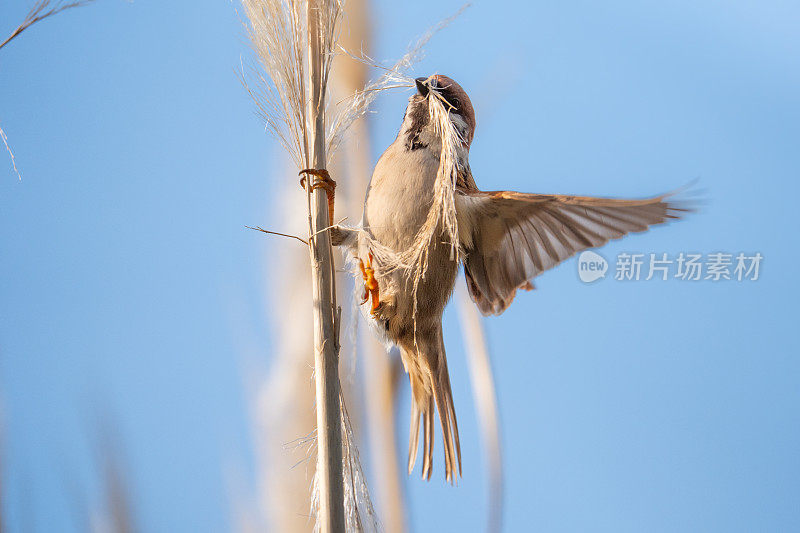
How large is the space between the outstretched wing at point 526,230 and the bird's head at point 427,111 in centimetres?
10

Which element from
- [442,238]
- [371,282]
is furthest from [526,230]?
[371,282]

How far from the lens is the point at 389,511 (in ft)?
3.07

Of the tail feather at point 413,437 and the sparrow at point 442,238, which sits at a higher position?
the sparrow at point 442,238

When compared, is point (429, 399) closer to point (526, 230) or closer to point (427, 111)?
point (526, 230)

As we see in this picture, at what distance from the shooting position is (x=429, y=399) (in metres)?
1.01

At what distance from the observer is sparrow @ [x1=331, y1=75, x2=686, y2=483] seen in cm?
92

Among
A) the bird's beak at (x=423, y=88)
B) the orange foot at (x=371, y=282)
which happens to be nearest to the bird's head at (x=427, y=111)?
the bird's beak at (x=423, y=88)

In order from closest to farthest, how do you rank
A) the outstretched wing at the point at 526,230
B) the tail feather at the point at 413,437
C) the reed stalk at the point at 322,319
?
the reed stalk at the point at 322,319, the outstretched wing at the point at 526,230, the tail feather at the point at 413,437

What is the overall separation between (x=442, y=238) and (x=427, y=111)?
0.59ft

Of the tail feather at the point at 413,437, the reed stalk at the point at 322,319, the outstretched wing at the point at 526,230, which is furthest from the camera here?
the tail feather at the point at 413,437

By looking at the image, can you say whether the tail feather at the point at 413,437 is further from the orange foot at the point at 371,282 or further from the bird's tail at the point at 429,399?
the orange foot at the point at 371,282

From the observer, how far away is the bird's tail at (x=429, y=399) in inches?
36.9

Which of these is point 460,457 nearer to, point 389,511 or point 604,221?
point 389,511

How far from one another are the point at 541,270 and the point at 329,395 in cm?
44
